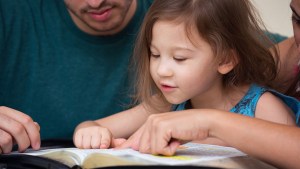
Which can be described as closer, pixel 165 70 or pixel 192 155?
pixel 192 155

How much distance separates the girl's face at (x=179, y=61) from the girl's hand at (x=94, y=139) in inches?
6.3

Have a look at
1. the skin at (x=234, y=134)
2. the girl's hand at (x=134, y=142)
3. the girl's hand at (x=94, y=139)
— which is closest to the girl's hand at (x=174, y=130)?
the skin at (x=234, y=134)

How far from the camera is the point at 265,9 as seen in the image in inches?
88.6

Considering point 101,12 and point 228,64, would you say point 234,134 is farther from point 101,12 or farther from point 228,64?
point 101,12

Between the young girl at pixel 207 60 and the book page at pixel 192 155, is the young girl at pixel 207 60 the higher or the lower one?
the higher one

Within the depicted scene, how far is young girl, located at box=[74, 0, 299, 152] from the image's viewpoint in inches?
40.4

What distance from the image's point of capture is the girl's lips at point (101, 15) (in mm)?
1368

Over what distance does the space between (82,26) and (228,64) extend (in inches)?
22.4

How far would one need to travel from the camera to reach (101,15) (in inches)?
54.0

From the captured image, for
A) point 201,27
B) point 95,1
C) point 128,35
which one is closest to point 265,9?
point 128,35

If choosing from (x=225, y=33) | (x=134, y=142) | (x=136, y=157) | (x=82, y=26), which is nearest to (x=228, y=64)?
(x=225, y=33)

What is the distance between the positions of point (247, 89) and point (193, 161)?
461 mm

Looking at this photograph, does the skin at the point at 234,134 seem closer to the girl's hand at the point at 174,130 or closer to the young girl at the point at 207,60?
the girl's hand at the point at 174,130

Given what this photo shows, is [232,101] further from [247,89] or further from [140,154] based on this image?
[140,154]
